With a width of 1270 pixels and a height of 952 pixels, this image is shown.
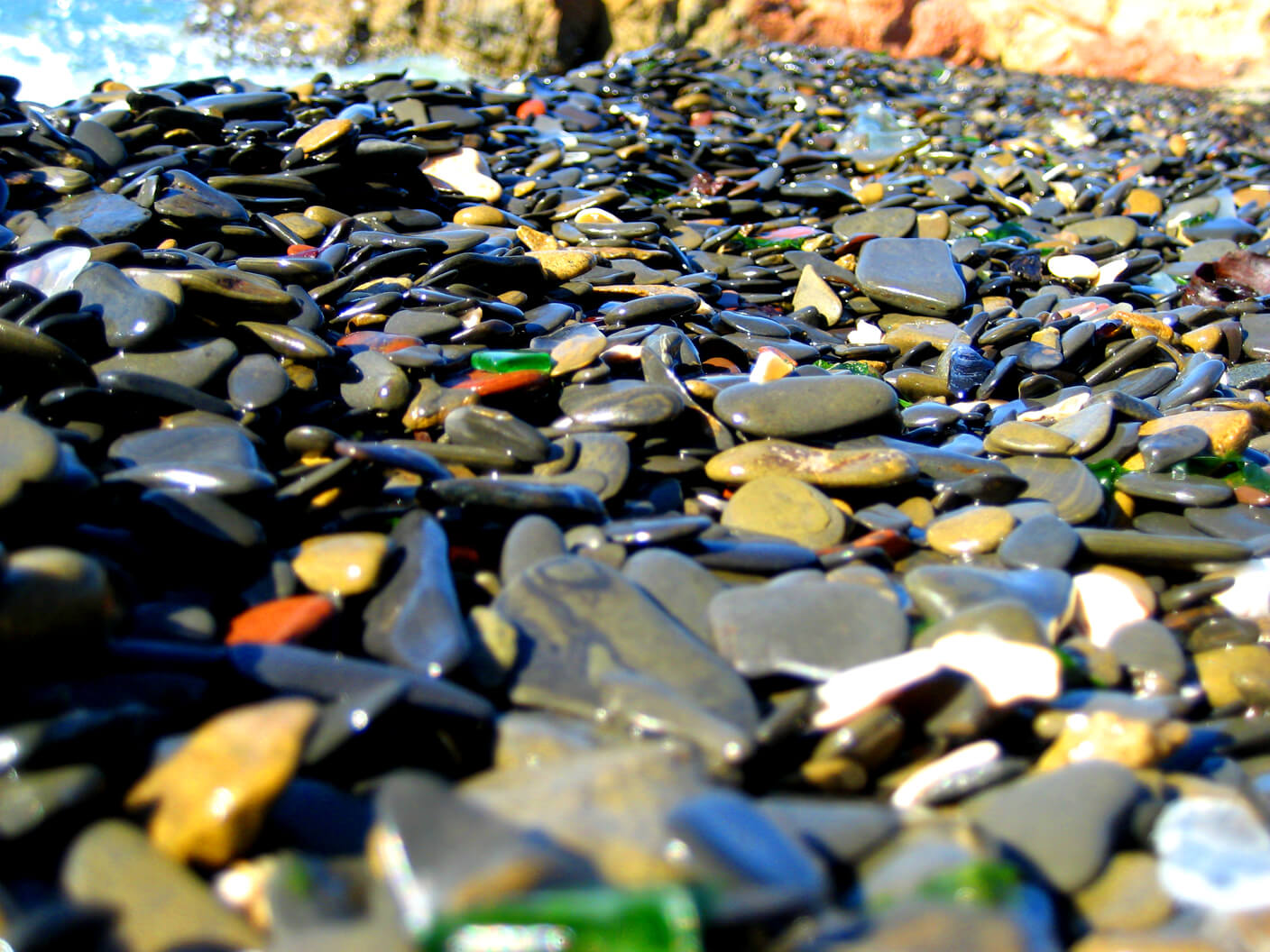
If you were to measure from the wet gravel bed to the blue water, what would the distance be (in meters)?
4.12

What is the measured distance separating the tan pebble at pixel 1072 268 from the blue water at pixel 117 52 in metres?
5.61

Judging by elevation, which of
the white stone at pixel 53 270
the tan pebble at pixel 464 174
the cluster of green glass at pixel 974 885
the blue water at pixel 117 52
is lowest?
the cluster of green glass at pixel 974 885

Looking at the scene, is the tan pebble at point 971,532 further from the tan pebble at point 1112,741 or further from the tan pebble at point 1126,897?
the tan pebble at point 1126,897

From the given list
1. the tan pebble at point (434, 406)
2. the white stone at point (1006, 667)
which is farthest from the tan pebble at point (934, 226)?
the white stone at point (1006, 667)

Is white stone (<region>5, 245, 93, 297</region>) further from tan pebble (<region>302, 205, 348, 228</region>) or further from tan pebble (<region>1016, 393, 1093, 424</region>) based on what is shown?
tan pebble (<region>1016, 393, 1093, 424</region>)

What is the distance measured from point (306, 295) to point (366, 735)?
1.62 metres

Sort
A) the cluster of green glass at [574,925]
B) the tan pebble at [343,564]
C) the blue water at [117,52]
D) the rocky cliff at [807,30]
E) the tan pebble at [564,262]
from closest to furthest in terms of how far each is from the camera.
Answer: the cluster of green glass at [574,925], the tan pebble at [343,564], the tan pebble at [564,262], the blue water at [117,52], the rocky cliff at [807,30]

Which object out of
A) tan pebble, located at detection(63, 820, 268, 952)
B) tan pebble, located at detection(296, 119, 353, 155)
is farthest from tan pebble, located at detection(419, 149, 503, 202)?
tan pebble, located at detection(63, 820, 268, 952)

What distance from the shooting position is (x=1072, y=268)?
4.08m

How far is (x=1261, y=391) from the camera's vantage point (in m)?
3.10

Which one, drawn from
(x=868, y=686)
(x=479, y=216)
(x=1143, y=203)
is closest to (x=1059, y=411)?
(x=868, y=686)

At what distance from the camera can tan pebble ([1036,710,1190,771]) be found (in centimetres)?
132

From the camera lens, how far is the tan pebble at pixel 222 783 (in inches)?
40.0

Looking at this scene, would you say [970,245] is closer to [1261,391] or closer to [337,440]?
[1261,391]
